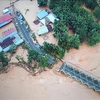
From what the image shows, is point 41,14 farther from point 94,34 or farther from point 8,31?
point 94,34

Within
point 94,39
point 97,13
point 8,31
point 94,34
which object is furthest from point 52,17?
point 94,39

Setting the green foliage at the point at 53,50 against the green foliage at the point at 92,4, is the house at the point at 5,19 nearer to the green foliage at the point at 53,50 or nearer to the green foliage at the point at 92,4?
the green foliage at the point at 53,50

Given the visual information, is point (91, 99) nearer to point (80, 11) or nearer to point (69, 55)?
point (69, 55)

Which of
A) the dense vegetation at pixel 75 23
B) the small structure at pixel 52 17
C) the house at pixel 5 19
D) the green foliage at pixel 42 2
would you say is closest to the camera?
the dense vegetation at pixel 75 23

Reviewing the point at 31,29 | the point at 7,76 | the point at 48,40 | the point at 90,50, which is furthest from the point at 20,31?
the point at 90,50

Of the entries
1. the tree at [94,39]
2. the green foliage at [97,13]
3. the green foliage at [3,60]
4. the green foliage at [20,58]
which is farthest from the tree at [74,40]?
the green foliage at [3,60]

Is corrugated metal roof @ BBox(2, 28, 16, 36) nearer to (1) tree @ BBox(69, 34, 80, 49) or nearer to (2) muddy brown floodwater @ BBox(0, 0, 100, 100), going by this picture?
(2) muddy brown floodwater @ BBox(0, 0, 100, 100)

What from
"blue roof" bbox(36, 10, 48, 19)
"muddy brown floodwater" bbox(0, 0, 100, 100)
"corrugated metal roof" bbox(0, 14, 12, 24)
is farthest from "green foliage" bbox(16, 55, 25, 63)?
"blue roof" bbox(36, 10, 48, 19)
